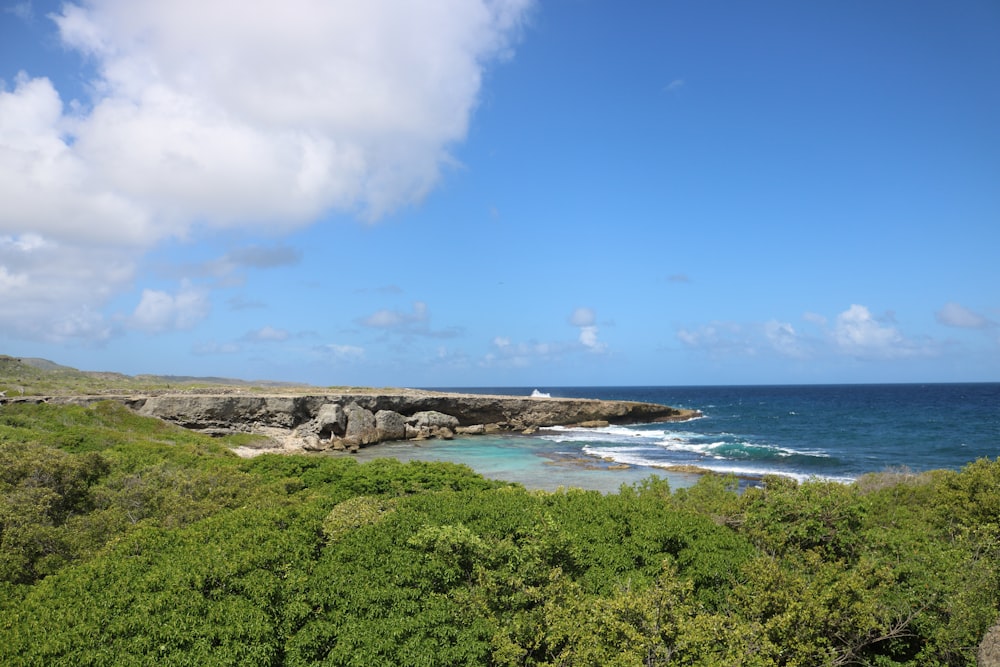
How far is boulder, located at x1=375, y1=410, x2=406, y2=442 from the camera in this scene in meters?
60.2

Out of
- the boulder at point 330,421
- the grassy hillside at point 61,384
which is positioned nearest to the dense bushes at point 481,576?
the boulder at point 330,421

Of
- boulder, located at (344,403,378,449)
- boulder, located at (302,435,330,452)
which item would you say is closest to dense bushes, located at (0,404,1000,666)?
boulder, located at (302,435,330,452)

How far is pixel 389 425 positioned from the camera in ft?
201

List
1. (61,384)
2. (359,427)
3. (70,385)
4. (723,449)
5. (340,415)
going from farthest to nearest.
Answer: (61,384) < (70,385) < (359,427) < (340,415) < (723,449)

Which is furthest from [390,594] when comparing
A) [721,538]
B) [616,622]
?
[721,538]

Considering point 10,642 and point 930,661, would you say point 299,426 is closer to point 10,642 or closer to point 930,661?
point 10,642

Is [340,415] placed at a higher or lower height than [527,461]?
higher

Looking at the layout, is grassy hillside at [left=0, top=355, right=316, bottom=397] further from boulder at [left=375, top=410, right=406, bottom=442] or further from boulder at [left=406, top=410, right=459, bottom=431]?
boulder at [left=375, top=410, right=406, bottom=442]

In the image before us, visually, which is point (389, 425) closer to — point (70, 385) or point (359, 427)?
point (359, 427)

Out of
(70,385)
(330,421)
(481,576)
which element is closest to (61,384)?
(70,385)

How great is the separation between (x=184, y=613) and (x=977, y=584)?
50.2 feet

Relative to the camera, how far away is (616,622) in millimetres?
9180

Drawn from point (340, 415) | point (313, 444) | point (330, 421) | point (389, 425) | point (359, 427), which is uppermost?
point (340, 415)

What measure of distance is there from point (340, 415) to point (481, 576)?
48.3 meters
